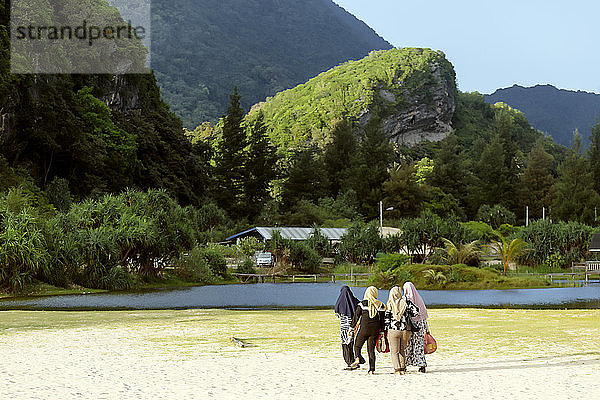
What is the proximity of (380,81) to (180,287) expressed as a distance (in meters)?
121

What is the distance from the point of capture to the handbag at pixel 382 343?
984cm

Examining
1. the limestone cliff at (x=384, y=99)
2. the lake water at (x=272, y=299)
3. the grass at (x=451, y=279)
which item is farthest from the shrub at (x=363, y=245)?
the limestone cliff at (x=384, y=99)

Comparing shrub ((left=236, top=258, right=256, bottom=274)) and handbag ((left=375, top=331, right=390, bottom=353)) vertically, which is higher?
handbag ((left=375, top=331, right=390, bottom=353))

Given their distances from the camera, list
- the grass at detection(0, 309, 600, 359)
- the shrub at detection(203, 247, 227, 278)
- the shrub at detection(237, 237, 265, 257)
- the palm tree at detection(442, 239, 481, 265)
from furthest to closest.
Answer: the shrub at detection(237, 237, 265, 257)
the palm tree at detection(442, 239, 481, 265)
the shrub at detection(203, 247, 227, 278)
the grass at detection(0, 309, 600, 359)

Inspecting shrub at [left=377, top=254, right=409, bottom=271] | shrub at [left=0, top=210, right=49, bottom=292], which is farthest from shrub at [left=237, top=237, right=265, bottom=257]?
shrub at [left=0, top=210, right=49, bottom=292]

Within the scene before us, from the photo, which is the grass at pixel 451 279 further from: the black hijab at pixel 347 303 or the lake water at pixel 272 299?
the black hijab at pixel 347 303

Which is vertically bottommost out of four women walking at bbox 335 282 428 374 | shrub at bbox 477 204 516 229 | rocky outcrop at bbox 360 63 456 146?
four women walking at bbox 335 282 428 374

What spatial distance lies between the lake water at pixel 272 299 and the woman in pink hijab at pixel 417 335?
1781 centimetres

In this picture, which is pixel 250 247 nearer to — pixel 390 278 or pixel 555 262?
pixel 390 278

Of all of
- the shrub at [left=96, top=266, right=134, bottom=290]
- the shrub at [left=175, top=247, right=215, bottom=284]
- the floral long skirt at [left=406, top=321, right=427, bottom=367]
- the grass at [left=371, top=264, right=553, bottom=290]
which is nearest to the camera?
the floral long skirt at [left=406, top=321, right=427, bottom=367]

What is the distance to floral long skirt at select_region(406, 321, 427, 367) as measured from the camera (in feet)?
32.2

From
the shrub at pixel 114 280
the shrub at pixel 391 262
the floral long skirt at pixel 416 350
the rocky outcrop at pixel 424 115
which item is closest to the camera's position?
the floral long skirt at pixel 416 350

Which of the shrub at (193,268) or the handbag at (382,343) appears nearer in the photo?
the handbag at (382,343)

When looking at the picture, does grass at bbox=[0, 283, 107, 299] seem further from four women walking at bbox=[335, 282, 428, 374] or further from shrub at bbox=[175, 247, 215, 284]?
four women walking at bbox=[335, 282, 428, 374]
